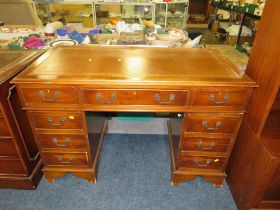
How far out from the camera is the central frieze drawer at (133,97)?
110 centimetres

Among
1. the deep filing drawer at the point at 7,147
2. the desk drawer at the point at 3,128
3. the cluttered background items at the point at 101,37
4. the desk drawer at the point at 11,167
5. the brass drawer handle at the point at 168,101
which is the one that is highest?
the cluttered background items at the point at 101,37

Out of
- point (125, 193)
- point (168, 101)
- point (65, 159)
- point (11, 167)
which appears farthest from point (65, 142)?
point (168, 101)

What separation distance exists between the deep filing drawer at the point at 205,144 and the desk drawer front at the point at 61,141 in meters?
0.70

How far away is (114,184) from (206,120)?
856 millimetres

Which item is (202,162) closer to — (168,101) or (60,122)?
(168,101)

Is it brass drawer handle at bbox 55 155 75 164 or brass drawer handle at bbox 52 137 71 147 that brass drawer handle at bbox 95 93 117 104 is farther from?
brass drawer handle at bbox 55 155 75 164

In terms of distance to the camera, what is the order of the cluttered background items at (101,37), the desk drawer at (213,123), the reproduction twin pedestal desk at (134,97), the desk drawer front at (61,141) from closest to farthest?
1. the reproduction twin pedestal desk at (134,97)
2. the desk drawer at (213,123)
3. the desk drawer front at (61,141)
4. the cluttered background items at (101,37)

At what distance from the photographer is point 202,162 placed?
139 cm

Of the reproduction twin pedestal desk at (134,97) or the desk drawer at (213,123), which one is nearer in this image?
the reproduction twin pedestal desk at (134,97)

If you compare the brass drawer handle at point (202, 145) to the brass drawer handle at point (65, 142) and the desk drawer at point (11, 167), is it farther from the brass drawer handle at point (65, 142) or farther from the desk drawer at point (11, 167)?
the desk drawer at point (11, 167)

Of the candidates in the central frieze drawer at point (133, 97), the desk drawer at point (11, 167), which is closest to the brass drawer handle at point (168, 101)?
the central frieze drawer at point (133, 97)

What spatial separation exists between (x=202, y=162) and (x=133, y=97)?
0.71 m

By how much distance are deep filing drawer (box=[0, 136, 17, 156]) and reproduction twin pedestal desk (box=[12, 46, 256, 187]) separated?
155mm

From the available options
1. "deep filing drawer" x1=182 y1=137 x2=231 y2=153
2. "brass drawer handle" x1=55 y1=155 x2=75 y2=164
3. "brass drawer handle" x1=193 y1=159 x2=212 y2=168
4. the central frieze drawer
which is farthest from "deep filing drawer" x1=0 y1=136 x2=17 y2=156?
"brass drawer handle" x1=193 y1=159 x2=212 y2=168
